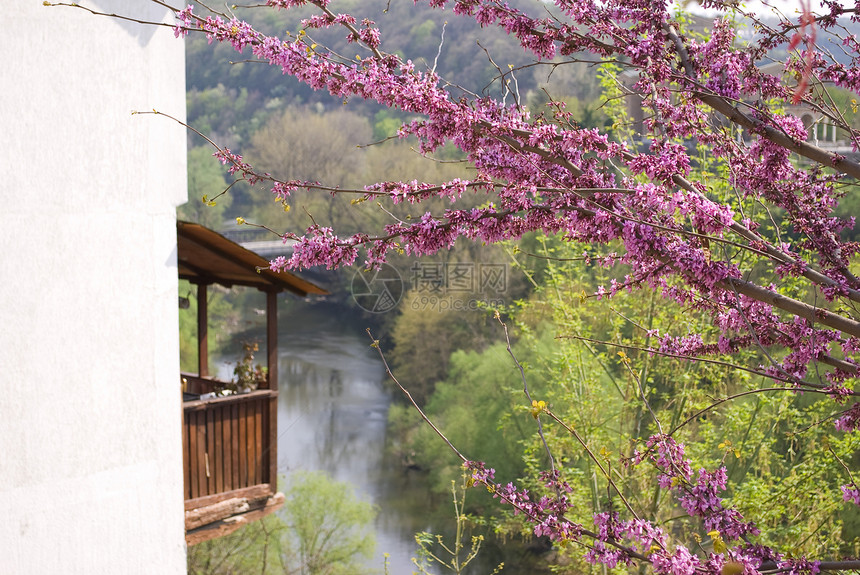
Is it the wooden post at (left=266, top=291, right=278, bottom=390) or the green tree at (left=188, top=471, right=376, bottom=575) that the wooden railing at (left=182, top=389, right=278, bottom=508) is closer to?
the wooden post at (left=266, top=291, right=278, bottom=390)

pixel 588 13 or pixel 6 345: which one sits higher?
pixel 588 13

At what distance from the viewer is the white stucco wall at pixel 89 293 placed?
10.4ft

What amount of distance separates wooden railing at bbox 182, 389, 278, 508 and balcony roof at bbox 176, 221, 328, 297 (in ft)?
2.61

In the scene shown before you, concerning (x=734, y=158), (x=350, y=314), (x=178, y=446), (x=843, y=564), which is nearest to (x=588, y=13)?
(x=734, y=158)

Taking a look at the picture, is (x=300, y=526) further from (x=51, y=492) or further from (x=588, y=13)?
(x=588, y=13)

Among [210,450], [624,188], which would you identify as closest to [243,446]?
[210,450]

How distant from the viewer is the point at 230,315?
2852 centimetres

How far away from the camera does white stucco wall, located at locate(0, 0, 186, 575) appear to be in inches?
125

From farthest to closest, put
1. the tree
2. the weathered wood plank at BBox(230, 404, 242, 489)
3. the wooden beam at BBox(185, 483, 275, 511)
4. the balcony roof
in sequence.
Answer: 1. the weathered wood plank at BBox(230, 404, 242, 489)
2. the wooden beam at BBox(185, 483, 275, 511)
3. the balcony roof
4. the tree

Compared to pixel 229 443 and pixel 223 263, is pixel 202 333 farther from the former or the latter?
pixel 229 443

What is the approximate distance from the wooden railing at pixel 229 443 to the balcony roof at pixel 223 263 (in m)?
0.80

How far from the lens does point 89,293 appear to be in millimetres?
3396

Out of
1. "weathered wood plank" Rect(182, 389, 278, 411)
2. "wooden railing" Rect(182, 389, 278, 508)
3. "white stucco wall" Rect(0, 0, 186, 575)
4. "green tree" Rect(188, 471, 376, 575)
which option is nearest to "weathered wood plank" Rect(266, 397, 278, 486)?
"wooden railing" Rect(182, 389, 278, 508)

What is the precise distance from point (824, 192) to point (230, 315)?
90.3 ft
